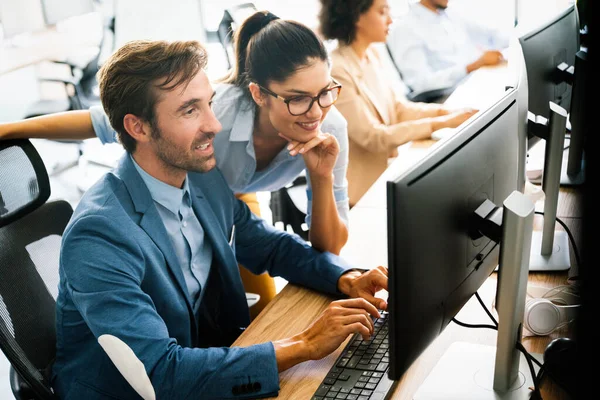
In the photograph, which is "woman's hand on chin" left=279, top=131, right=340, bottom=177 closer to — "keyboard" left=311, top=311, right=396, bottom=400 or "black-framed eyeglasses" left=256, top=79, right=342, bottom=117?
"black-framed eyeglasses" left=256, top=79, right=342, bottom=117

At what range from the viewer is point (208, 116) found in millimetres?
1452

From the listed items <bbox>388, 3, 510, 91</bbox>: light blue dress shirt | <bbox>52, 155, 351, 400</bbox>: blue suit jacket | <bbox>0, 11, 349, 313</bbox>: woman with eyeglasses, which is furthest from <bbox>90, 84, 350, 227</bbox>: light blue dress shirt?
<bbox>388, 3, 510, 91</bbox>: light blue dress shirt

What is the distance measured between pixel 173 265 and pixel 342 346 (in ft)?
1.19

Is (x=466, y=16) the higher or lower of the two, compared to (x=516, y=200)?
lower

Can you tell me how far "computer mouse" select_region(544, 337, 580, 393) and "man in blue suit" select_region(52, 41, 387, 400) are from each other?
0.30 meters

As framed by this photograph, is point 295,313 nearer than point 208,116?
Yes

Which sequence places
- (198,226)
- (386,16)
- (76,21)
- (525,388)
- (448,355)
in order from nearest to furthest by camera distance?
(525,388), (448,355), (198,226), (386,16), (76,21)

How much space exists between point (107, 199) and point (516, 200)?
2.37 ft

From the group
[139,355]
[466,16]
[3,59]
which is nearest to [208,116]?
[139,355]

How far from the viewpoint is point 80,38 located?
3309 mm

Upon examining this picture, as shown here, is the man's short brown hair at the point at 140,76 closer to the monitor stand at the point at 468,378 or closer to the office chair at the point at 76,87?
the monitor stand at the point at 468,378

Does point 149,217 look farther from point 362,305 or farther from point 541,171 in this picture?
point 541,171

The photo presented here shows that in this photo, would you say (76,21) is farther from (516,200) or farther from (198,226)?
(516,200)

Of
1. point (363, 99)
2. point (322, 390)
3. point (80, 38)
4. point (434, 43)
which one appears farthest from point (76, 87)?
point (322, 390)
